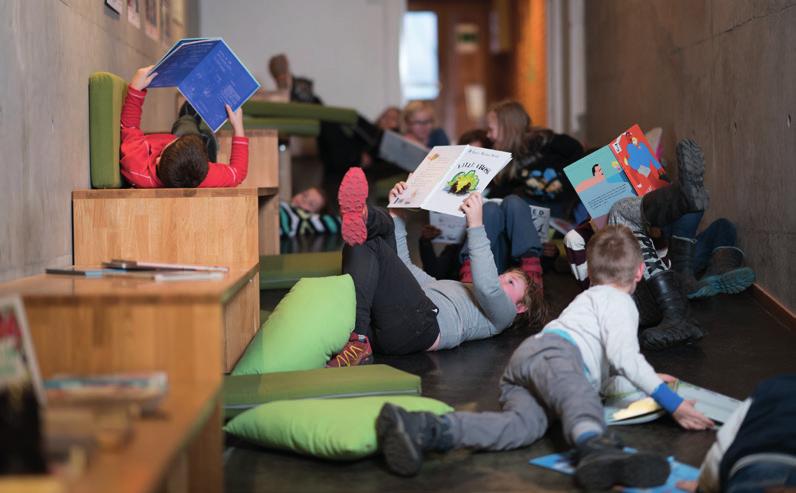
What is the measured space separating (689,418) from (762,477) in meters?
0.62

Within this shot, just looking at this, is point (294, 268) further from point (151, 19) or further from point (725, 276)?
point (725, 276)

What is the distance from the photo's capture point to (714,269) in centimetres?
445

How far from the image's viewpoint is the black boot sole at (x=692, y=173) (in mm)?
3619

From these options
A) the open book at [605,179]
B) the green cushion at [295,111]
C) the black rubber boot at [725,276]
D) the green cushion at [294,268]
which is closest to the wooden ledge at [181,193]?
the green cushion at [294,268]

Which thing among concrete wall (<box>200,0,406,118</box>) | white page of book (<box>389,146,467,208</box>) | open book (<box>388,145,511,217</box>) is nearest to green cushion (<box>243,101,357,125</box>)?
concrete wall (<box>200,0,406,118</box>)

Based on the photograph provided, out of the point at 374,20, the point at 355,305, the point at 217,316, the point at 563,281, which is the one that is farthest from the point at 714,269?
the point at 374,20

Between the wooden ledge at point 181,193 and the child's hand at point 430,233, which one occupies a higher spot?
the wooden ledge at point 181,193

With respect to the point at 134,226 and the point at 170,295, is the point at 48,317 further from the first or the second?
the point at 134,226

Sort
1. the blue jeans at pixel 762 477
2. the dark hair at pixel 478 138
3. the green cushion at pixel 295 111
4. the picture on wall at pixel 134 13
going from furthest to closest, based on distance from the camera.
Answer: the green cushion at pixel 295 111, the dark hair at pixel 478 138, the picture on wall at pixel 134 13, the blue jeans at pixel 762 477

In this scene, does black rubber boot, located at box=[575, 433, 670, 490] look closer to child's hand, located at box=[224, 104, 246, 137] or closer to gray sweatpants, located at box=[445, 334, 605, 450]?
gray sweatpants, located at box=[445, 334, 605, 450]

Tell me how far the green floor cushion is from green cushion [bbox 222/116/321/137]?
4287 mm

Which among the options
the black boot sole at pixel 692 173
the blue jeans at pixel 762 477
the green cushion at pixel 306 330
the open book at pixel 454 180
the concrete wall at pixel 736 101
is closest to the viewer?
the blue jeans at pixel 762 477

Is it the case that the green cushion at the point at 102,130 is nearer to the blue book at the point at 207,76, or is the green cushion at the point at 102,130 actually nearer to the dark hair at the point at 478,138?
the blue book at the point at 207,76

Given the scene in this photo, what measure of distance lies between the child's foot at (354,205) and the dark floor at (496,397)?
0.47 m
